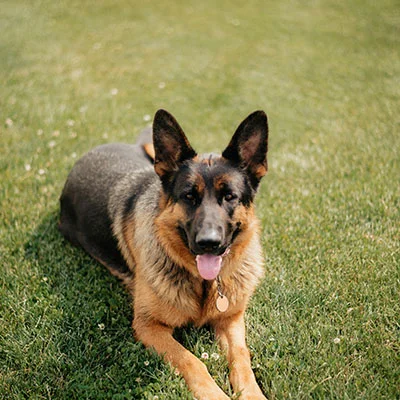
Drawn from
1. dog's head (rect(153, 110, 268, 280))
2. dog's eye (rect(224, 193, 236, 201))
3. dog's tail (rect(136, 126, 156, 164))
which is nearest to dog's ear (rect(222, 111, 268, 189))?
dog's head (rect(153, 110, 268, 280))

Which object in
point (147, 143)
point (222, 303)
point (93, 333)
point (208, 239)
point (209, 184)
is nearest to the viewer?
point (208, 239)

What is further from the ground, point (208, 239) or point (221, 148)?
point (208, 239)

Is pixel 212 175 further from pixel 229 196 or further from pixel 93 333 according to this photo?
pixel 93 333

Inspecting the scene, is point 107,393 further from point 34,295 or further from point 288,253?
point 288,253

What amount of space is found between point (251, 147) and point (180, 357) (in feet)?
5.57

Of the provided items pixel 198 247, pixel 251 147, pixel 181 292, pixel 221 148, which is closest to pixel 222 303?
pixel 181 292

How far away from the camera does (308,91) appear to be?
27.1 feet

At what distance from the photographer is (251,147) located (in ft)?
10.8

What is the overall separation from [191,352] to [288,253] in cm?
154

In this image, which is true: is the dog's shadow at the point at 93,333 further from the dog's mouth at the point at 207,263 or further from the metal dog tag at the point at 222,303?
the dog's mouth at the point at 207,263

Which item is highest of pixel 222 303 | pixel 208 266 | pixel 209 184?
pixel 209 184

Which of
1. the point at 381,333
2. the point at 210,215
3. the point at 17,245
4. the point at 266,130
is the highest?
the point at 266,130

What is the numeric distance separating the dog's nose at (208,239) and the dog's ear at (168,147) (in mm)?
673

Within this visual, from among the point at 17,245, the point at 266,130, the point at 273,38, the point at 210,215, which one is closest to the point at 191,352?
the point at 210,215
